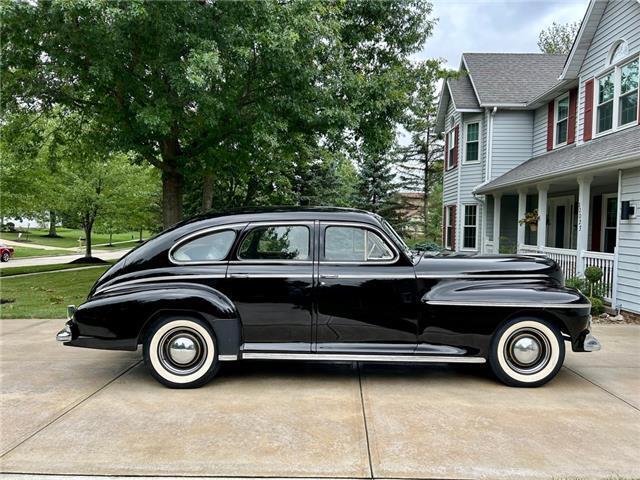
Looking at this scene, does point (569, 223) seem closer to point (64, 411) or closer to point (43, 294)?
point (64, 411)

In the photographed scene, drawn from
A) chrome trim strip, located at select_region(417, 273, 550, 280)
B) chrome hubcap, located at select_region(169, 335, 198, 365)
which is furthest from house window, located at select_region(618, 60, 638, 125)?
chrome hubcap, located at select_region(169, 335, 198, 365)

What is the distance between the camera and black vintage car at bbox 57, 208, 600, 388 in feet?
14.3

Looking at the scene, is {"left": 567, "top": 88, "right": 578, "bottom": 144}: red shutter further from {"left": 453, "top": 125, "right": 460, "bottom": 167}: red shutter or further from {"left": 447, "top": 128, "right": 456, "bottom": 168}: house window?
{"left": 447, "top": 128, "right": 456, "bottom": 168}: house window

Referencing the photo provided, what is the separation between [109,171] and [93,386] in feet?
54.6

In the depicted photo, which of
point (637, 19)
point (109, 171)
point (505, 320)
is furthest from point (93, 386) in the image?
point (109, 171)

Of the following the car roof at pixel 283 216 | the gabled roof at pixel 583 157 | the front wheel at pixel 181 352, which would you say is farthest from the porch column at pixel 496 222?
A: the front wheel at pixel 181 352

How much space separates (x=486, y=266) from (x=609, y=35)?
9011 millimetres

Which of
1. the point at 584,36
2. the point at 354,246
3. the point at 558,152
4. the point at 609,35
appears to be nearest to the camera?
the point at 354,246

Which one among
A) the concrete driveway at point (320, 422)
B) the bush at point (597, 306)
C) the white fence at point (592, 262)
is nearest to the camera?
the concrete driveway at point (320, 422)

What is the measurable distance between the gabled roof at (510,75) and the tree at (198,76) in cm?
437

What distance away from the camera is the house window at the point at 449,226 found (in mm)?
17828

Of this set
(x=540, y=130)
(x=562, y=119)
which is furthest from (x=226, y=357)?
(x=540, y=130)

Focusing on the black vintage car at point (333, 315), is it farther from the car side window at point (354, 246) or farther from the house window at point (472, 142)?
the house window at point (472, 142)

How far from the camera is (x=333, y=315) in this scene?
4391 mm
